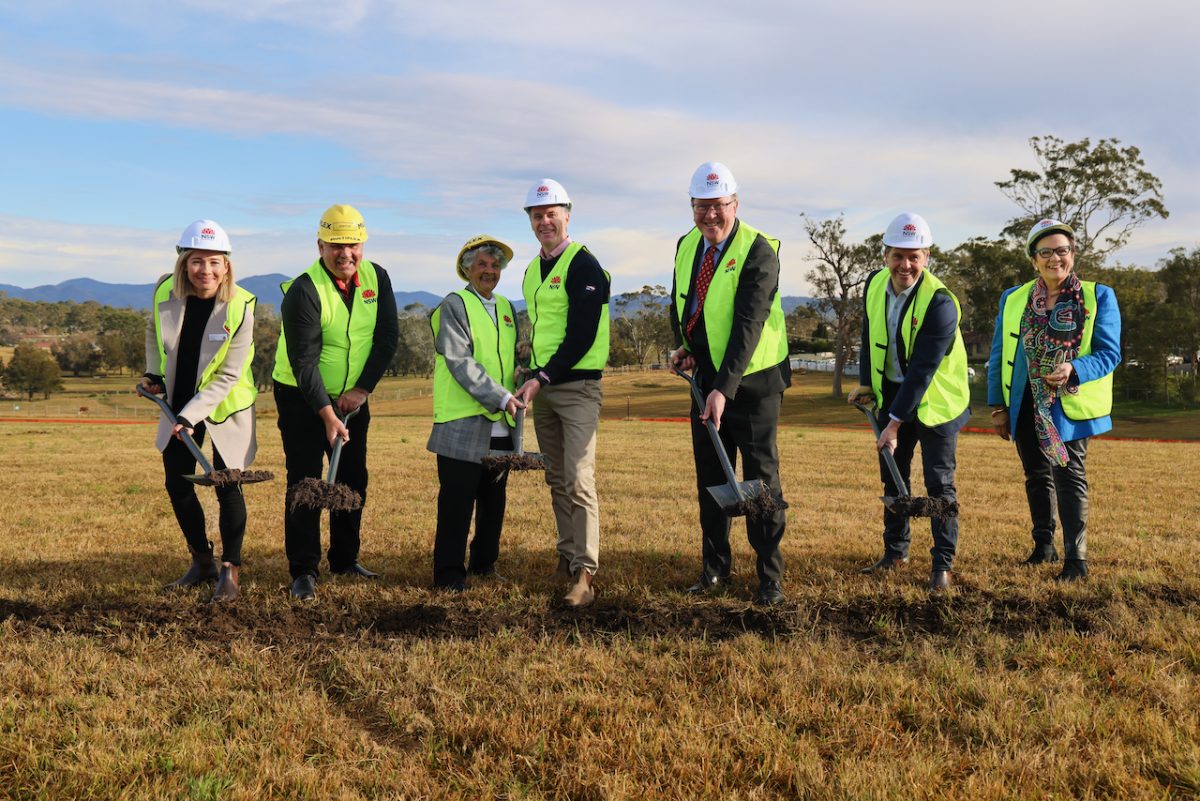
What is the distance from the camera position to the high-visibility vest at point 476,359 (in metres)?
5.90

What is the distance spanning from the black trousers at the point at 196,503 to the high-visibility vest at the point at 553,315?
2.23m

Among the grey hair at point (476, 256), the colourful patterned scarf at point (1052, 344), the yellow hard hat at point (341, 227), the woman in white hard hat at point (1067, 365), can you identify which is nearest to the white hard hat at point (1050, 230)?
the woman in white hard hat at point (1067, 365)

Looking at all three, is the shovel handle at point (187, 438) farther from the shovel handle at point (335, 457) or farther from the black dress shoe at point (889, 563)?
the black dress shoe at point (889, 563)

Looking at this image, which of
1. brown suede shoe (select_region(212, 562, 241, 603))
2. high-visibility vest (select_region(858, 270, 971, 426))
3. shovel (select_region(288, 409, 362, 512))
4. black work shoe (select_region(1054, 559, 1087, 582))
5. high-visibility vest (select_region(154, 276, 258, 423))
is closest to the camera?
shovel (select_region(288, 409, 362, 512))

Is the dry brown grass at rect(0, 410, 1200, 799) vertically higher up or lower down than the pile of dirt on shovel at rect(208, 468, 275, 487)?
lower down

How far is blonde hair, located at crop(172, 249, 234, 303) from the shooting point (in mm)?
5711

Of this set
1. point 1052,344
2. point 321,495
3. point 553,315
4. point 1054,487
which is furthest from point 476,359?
point 1054,487

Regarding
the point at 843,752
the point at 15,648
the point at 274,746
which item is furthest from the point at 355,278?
the point at 843,752

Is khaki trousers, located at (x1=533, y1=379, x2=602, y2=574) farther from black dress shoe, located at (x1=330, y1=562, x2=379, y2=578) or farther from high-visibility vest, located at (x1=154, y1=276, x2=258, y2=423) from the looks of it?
high-visibility vest, located at (x1=154, y1=276, x2=258, y2=423)

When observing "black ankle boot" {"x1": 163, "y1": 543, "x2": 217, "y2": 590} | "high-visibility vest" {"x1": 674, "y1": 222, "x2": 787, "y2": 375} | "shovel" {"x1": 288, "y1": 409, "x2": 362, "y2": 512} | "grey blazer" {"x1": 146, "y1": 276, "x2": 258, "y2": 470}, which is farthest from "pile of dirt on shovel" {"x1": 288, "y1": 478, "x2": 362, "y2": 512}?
"high-visibility vest" {"x1": 674, "y1": 222, "x2": 787, "y2": 375}

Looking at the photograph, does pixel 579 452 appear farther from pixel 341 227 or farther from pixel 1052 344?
pixel 1052 344

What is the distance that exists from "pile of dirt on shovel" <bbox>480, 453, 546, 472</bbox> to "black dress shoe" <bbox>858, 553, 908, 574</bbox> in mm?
2712

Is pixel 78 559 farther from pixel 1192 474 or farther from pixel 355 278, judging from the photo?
pixel 1192 474

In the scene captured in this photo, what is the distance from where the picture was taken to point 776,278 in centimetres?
564
